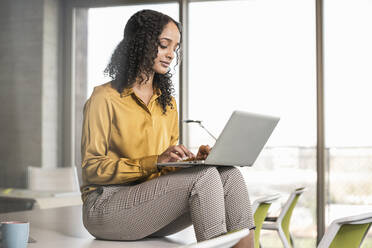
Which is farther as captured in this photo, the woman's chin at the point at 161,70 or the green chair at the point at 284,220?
the green chair at the point at 284,220

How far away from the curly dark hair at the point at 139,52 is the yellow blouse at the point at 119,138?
0.18 ft

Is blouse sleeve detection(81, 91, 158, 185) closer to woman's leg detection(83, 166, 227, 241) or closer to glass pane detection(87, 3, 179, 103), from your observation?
woman's leg detection(83, 166, 227, 241)

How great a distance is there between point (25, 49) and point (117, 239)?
3.89 m

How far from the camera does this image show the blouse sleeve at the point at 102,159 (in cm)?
156

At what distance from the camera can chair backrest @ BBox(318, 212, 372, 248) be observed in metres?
1.27

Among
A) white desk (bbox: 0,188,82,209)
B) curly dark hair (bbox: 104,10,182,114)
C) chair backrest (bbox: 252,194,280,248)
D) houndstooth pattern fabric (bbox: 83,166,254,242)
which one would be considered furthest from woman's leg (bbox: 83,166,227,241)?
white desk (bbox: 0,188,82,209)

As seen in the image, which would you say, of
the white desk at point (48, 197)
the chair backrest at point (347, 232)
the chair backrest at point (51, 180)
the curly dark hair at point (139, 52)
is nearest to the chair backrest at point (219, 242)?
the chair backrest at point (347, 232)

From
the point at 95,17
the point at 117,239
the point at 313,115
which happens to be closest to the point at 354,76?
the point at 313,115

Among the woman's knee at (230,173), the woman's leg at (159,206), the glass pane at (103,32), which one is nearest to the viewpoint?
the woman's leg at (159,206)

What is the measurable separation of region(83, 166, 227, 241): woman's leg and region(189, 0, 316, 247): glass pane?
136 inches

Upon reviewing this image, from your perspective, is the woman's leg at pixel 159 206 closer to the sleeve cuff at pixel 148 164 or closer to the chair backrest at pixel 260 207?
the sleeve cuff at pixel 148 164

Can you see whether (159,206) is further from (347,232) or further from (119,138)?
(347,232)

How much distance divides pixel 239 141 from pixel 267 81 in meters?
3.63

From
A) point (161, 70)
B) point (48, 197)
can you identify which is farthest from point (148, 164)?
point (48, 197)
